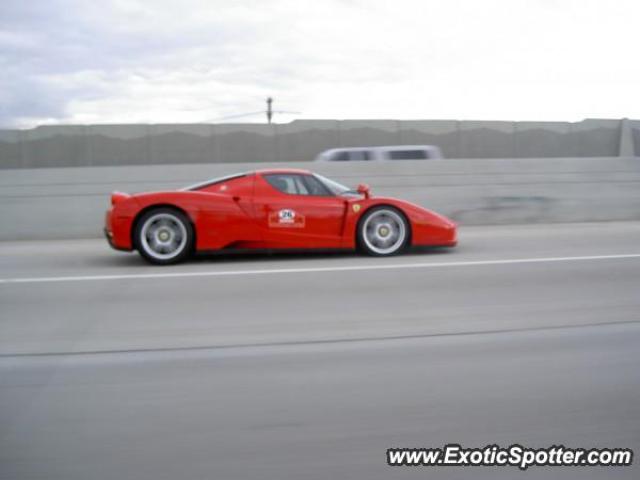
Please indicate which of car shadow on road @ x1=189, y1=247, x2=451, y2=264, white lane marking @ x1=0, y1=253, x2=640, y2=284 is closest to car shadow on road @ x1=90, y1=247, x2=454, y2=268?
car shadow on road @ x1=189, y1=247, x2=451, y2=264

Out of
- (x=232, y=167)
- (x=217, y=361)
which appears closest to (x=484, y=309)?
(x=217, y=361)

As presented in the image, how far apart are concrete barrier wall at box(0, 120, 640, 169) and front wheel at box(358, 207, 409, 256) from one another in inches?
818

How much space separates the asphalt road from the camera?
2.69m

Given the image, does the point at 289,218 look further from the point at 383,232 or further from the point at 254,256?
the point at 383,232

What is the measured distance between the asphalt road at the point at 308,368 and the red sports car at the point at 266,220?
28.7 inches

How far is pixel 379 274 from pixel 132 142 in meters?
24.0

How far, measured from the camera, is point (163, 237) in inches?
281

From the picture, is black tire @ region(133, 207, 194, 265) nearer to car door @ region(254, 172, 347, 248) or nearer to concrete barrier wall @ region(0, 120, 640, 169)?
car door @ region(254, 172, 347, 248)

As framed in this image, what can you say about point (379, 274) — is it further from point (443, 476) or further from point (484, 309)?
point (443, 476)

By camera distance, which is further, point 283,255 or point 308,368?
point 283,255

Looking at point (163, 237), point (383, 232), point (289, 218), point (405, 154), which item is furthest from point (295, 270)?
point (405, 154)

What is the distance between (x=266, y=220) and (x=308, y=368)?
3.73m

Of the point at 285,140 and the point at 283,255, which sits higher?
the point at 285,140

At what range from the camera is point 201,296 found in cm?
544
